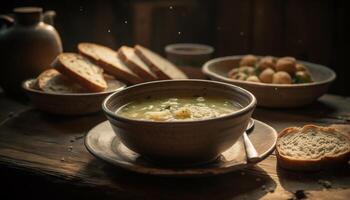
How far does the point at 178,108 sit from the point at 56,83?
92 centimetres

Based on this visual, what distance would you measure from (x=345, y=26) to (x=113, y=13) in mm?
1836

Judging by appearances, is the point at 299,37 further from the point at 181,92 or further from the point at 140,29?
the point at 181,92

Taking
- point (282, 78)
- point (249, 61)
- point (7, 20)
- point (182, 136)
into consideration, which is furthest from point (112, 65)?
point (182, 136)

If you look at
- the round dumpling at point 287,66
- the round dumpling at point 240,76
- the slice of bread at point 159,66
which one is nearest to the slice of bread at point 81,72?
the slice of bread at point 159,66

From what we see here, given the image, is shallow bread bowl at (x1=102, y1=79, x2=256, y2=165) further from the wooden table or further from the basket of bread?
the basket of bread

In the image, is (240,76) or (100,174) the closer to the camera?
(100,174)

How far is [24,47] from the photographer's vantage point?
8.79ft

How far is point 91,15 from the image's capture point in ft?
13.2

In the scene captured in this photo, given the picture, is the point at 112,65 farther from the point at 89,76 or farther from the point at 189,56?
the point at 189,56

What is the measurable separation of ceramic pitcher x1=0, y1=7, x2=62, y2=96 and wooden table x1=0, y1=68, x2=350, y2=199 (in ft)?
1.07

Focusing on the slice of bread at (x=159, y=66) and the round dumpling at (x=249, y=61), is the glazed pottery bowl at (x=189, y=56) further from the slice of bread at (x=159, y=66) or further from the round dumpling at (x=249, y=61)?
the round dumpling at (x=249, y=61)

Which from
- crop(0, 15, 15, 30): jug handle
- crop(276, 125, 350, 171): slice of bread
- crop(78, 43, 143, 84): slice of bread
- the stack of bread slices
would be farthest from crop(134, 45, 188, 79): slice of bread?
crop(276, 125, 350, 171): slice of bread

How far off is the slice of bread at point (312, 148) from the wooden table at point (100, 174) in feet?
0.13

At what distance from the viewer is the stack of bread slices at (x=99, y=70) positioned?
96.2 inches
